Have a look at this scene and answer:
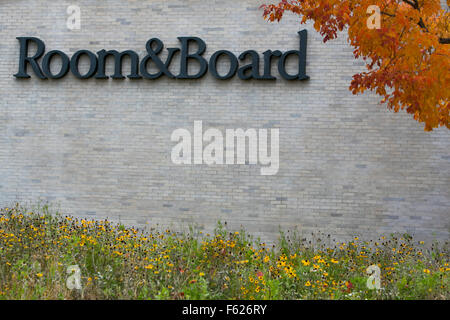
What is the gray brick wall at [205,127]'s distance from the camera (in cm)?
794

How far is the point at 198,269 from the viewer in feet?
18.6

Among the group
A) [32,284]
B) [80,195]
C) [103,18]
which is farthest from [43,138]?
[32,284]

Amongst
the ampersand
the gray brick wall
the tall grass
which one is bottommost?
the tall grass

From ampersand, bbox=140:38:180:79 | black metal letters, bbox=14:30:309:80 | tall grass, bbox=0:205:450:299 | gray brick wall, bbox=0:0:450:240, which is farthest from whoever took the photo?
ampersand, bbox=140:38:180:79

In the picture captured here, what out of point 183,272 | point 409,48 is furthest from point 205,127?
point 409,48

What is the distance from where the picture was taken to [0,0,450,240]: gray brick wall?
794 cm

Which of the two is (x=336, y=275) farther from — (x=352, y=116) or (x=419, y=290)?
(x=352, y=116)

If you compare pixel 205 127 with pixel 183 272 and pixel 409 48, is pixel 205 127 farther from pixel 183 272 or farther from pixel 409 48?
pixel 409 48

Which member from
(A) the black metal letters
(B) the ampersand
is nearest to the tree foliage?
(A) the black metal letters

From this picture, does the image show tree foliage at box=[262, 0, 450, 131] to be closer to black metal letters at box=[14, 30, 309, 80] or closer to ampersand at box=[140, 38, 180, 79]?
black metal letters at box=[14, 30, 309, 80]

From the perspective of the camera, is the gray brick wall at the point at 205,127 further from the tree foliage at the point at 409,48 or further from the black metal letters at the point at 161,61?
the tree foliage at the point at 409,48

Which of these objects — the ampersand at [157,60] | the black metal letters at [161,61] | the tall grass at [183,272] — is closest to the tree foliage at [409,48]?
the tall grass at [183,272]

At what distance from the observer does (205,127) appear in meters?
8.41

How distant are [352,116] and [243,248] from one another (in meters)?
3.27
